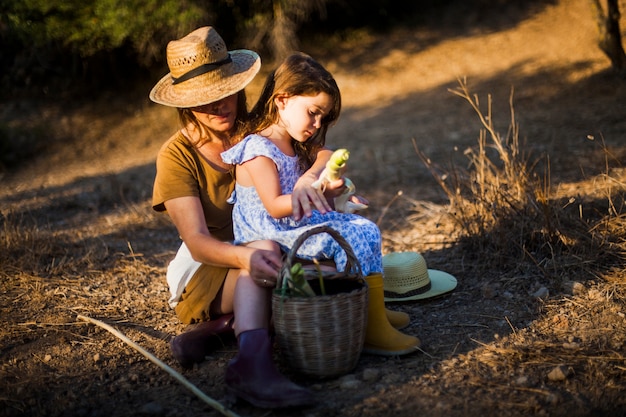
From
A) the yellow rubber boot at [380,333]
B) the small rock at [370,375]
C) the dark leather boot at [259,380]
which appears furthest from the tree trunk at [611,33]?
the dark leather boot at [259,380]

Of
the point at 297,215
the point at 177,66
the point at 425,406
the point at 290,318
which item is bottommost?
the point at 425,406

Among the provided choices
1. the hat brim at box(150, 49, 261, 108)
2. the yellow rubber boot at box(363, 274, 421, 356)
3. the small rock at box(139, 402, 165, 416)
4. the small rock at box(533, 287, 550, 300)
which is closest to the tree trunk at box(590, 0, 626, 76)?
the small rock at box(533, 287, 550, 300)

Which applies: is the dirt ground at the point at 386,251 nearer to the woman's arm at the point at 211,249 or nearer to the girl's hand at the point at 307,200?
the woman's arm at the point at 211,249

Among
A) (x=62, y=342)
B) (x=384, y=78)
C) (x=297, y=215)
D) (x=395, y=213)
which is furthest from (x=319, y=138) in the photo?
(x=384, y=78)

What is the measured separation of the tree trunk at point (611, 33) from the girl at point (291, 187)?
4.76 m

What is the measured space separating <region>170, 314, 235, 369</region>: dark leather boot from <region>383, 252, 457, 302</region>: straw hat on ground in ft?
2.62

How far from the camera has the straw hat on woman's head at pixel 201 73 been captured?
8.87 ft

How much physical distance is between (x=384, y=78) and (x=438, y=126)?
219 cm

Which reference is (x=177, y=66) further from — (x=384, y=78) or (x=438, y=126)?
(x=384, y=78)

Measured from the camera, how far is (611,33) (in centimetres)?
657

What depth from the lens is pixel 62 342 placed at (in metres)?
2.95

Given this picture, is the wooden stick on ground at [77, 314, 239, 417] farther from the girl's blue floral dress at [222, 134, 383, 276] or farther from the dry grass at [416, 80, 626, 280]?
the dry grass at [416, 80, 626, 280]

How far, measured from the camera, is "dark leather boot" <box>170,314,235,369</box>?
2.62m

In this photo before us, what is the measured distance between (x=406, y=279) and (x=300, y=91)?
1.07 meters
